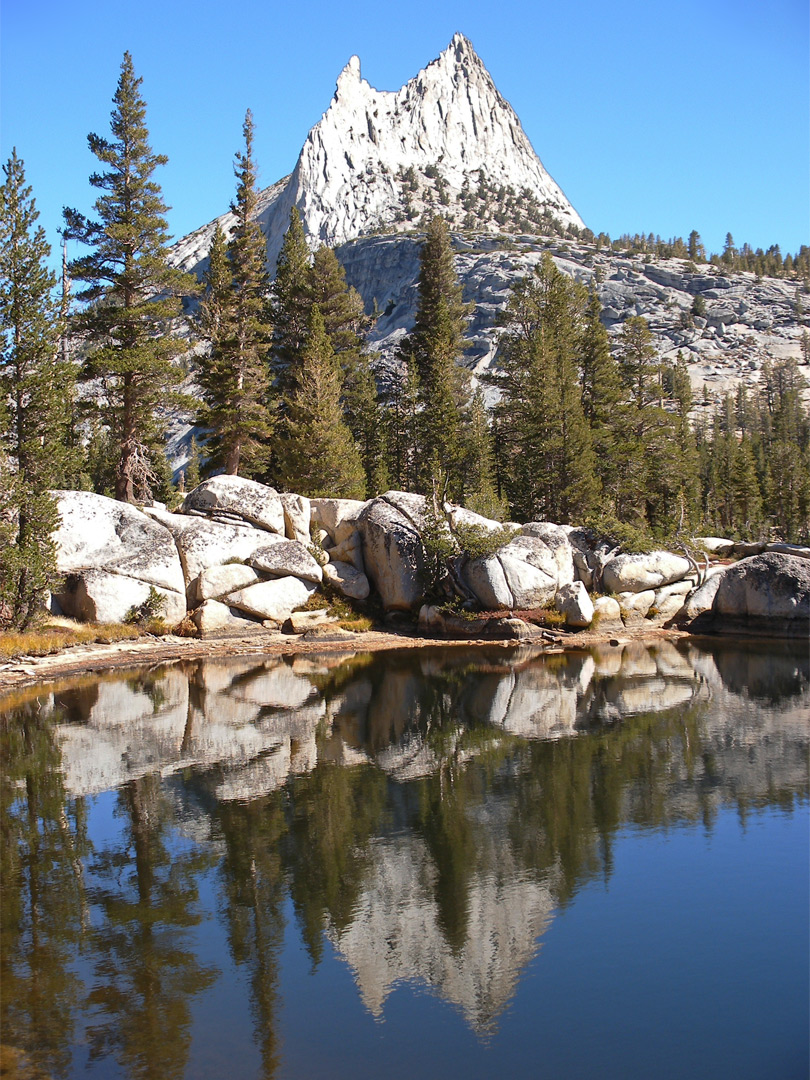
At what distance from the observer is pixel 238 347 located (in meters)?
43.3

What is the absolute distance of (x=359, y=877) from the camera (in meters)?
11.7

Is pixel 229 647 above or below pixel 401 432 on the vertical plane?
below

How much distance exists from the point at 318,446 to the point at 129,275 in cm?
1225

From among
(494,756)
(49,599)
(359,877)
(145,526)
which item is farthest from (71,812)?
(145,526)

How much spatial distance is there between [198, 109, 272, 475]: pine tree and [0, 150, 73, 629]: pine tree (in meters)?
10.6

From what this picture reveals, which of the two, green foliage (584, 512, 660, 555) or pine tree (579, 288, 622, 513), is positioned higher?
pine tree (579, 288, 622, 513)

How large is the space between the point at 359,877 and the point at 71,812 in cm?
591

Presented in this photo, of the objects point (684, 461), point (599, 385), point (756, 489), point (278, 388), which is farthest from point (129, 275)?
point (756, 489)

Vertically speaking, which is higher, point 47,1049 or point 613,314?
point 613,314

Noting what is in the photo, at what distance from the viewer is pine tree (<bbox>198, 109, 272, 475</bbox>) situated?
42781mm

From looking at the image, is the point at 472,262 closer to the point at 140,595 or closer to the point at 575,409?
the point at 575,409

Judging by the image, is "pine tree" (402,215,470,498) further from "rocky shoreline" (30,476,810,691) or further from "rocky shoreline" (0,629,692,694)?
"rocky shoreline" (0,629,692,694)

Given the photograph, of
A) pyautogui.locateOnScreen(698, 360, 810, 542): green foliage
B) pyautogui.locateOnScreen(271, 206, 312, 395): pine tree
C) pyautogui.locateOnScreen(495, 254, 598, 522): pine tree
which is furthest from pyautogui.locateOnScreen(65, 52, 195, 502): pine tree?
pyautogui.locateOnScreen(698, 360, 810, 542): green foliage

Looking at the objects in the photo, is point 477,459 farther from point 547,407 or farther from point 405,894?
point 405,894
